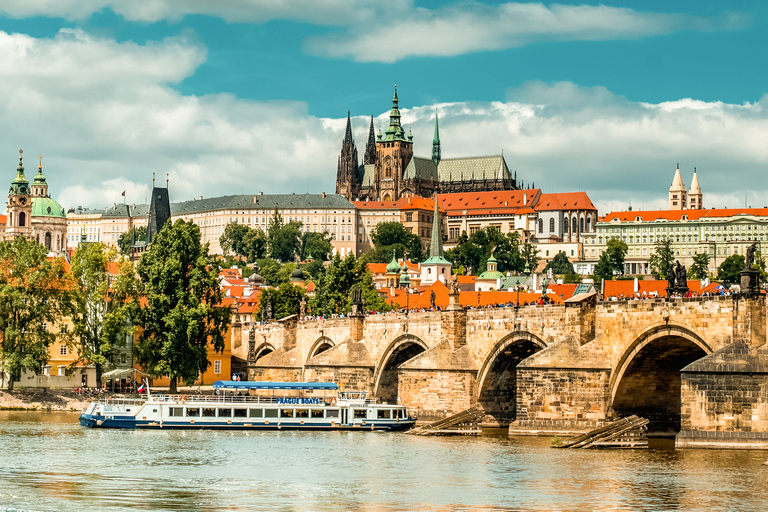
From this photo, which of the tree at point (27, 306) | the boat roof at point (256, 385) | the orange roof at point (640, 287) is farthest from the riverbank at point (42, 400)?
the orange roof at point (640, 287)

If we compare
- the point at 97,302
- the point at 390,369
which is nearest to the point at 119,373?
the point at 97,302

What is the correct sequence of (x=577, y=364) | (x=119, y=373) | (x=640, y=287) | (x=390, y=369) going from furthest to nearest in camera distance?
(x=640, y=287)
(x=119, y=373)
(x=390, y=369)
(x=577, y=364)

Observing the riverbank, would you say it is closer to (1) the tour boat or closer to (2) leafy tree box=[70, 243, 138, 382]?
(2) leafy tree box=[70, 243, 138, 382]

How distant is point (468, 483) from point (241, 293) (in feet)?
411

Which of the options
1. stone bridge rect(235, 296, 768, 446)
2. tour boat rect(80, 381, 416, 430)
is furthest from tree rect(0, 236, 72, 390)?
stone bridge rect(235, 296, 768, 446)

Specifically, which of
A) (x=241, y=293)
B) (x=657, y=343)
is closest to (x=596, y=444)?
(x=657, y=343)

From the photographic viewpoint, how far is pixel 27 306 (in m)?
73.1

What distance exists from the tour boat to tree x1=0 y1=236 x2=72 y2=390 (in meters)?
9.82

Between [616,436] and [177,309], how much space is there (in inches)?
1389

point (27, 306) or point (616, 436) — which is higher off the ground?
point (27, 306)

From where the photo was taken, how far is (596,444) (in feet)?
154

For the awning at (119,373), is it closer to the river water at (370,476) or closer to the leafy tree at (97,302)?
the leafy tree at (97,302)

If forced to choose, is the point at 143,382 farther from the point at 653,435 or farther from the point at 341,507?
the point at 341,507

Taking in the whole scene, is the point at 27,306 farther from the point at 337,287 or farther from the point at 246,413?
the point at 337,287
